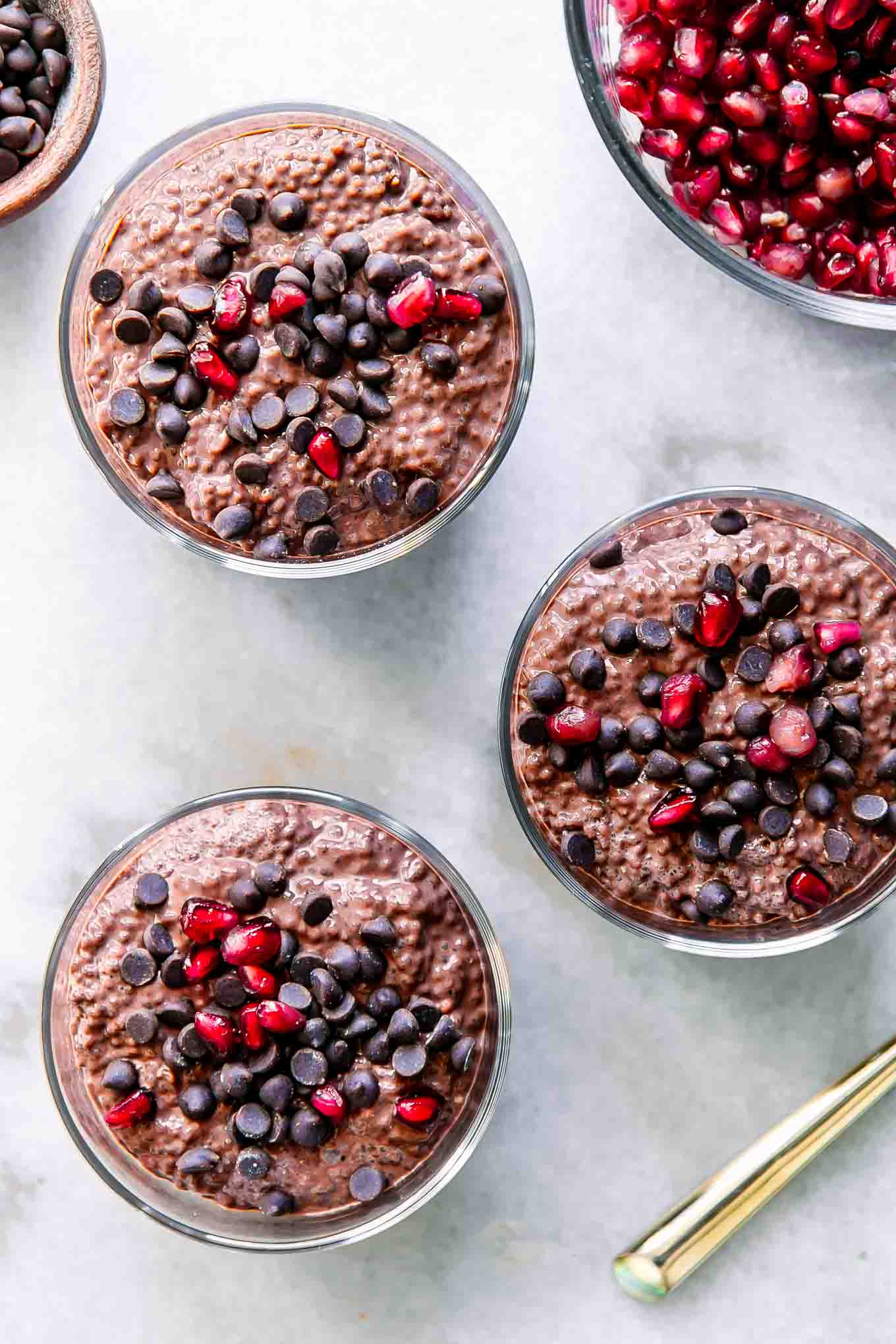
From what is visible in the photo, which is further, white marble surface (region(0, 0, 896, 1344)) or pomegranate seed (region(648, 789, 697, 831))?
white marble surface (region(0, 0, 896, 1344))

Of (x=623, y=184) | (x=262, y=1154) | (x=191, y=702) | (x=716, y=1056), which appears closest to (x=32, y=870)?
(x=191, y=702)

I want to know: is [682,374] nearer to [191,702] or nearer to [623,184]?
[623,184]

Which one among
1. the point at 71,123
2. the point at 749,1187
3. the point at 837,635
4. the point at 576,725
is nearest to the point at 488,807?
the point at 576,725


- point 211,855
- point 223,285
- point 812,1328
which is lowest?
point 812,1328

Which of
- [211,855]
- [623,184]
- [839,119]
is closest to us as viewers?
[839,119]

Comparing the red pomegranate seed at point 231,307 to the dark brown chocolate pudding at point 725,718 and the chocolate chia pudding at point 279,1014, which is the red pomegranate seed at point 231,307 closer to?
the dark brown chocolate pudding at point 725,718

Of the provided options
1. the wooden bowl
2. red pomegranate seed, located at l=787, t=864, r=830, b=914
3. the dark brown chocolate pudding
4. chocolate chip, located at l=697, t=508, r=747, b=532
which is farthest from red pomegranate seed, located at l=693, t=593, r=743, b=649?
the wooden bowl

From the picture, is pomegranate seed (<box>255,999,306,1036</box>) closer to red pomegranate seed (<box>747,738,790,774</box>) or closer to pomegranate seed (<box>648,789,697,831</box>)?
pomegranate seed (<box>648,789,697,831</box>)
